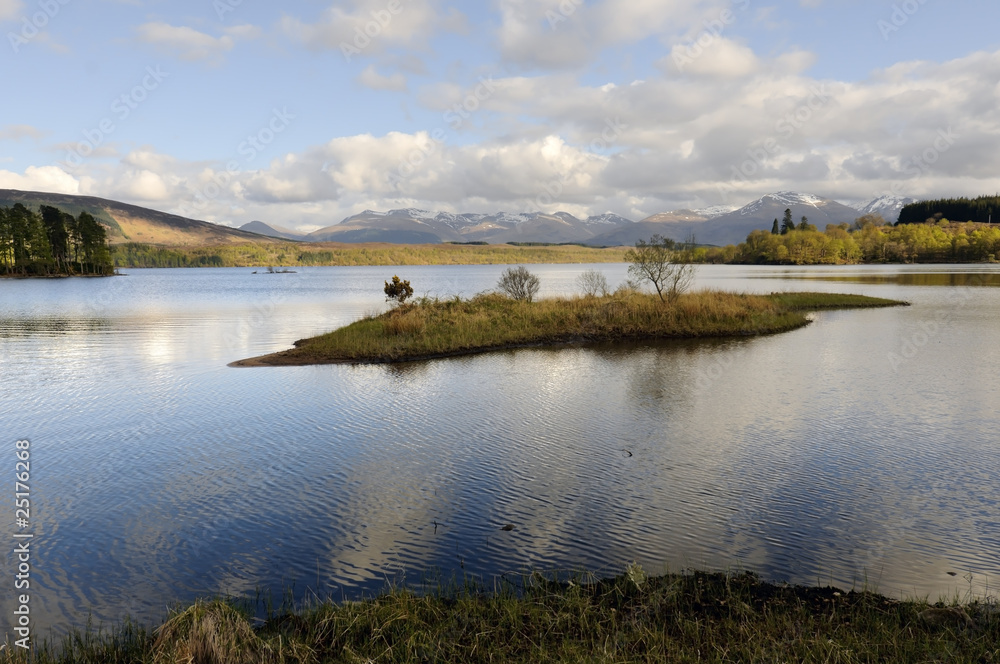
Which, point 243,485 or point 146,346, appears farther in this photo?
point 146,346

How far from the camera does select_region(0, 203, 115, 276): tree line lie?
124 meters

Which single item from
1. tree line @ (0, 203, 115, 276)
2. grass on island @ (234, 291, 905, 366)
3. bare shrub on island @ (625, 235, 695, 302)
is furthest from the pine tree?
bare shrub on island @ (625, 235, 695, 302)

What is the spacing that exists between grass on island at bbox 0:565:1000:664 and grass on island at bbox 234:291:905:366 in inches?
925

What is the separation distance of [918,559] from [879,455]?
6.11 m

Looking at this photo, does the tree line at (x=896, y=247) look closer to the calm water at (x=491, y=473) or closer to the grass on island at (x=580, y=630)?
the calm water at (x=491, y=473)

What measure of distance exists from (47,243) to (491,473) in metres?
160

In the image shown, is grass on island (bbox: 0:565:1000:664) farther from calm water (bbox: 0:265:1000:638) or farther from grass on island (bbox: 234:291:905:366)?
grass on island (bbox: 234:291:905:366)

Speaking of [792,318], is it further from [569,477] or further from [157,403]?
[157,403]

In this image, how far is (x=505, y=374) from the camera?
26.3 metres

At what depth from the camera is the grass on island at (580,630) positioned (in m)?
6.21

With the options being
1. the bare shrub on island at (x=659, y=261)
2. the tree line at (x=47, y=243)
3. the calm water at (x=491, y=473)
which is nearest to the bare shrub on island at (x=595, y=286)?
the bare shrub on island at (x=659, y=261)

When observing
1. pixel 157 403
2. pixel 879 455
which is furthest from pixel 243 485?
pixel 879 455

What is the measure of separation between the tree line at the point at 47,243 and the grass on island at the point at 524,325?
131 meters

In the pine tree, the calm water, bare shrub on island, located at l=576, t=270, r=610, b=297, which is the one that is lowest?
the calm water
